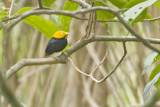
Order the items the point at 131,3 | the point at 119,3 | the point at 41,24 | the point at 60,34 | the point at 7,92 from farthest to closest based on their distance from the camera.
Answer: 1. the point at 60,34
2. the point at 41,24
3. the point at 119,3
4. the point at 131,3
5. the point at 7,92

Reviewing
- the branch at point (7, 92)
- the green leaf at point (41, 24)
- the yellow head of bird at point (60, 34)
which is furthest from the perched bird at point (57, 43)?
the branch at point (7, 92)

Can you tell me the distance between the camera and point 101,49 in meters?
3.64

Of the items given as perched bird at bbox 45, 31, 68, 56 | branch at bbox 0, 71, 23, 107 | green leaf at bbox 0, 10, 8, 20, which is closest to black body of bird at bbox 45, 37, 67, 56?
perched bird at bbox 45, 31, 68, 56

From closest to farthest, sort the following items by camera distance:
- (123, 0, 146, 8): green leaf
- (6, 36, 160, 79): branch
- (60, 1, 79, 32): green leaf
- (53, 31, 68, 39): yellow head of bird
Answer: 1. (6, 36, 160, 79): branch
2. (123, 0, 146, 8): green leaf
3. (60, 1, 79, 32): green leaf
4. (53, 31, 68, 39): yellow head of bird

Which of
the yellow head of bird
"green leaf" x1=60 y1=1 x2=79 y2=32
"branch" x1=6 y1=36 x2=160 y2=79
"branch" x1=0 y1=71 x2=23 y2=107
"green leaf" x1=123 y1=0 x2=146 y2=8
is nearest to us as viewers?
"branch" x1=0 y1=71 x2=23 y2=107

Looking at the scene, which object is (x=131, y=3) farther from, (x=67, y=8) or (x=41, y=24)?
(x=41, y=24)

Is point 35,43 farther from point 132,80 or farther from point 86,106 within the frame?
point 132,80

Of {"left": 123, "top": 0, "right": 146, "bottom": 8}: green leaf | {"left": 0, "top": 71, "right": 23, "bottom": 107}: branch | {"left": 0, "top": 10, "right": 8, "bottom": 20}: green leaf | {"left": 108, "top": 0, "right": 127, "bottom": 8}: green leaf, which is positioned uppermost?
{"left": 0, "top": 10, "right": 8, "bottom": 20}: green leaf

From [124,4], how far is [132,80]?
2342 millimetres

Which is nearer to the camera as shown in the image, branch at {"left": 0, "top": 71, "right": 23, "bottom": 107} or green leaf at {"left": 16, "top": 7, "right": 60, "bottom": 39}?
branch at {"left": 0, "top": 71, "right": 23, "bottom": 107}

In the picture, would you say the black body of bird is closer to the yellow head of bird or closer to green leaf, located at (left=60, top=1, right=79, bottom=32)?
the yellow head of bird

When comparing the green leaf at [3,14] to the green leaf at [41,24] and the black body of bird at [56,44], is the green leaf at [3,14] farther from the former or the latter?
the black body of bird at [56,44]

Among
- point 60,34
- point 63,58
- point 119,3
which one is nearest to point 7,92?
point 63,58

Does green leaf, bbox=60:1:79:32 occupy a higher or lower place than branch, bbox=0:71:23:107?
higher
